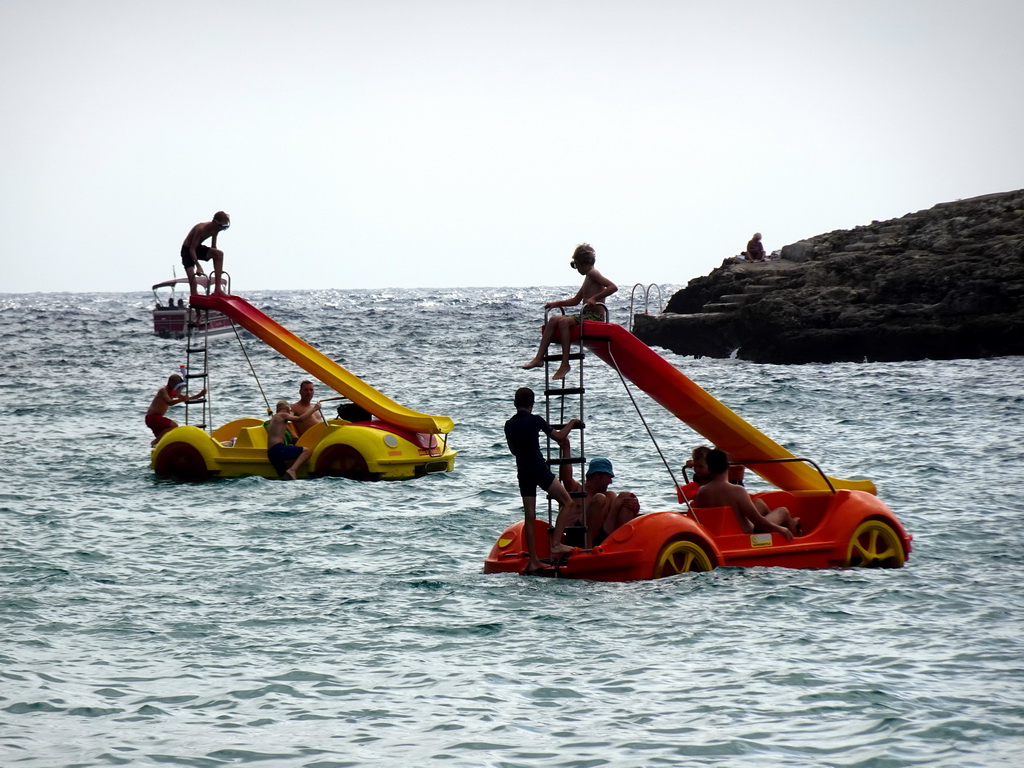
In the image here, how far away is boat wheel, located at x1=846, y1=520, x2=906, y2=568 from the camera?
38.4ft

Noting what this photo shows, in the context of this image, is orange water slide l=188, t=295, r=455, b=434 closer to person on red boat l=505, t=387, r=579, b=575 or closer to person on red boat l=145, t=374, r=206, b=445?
person on red boat l=145, t=374, r=206, b=445

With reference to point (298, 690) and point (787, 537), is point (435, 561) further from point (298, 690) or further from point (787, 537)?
point (298, 690)

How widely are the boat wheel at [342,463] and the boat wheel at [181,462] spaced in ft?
6.20

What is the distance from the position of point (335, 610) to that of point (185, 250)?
10.3 m

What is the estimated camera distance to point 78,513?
52.0 feet

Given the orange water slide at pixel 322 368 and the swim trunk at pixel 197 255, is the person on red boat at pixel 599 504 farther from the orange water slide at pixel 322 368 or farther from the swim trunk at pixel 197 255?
the swim trunk at pixel 197 255

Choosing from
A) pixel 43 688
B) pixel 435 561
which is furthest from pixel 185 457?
pixel 43 688

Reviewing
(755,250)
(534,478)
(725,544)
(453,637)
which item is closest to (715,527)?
(725,544)

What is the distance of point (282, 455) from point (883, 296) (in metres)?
26.3

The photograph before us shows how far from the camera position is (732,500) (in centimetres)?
1137

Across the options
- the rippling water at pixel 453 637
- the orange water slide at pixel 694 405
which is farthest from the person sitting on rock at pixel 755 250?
the orange water slide at pixel 694 405

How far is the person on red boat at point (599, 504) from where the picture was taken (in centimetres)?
1115

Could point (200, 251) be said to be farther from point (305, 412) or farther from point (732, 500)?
point (732, 500)

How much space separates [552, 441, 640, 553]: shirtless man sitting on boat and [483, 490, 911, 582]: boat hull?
33 centimetres
